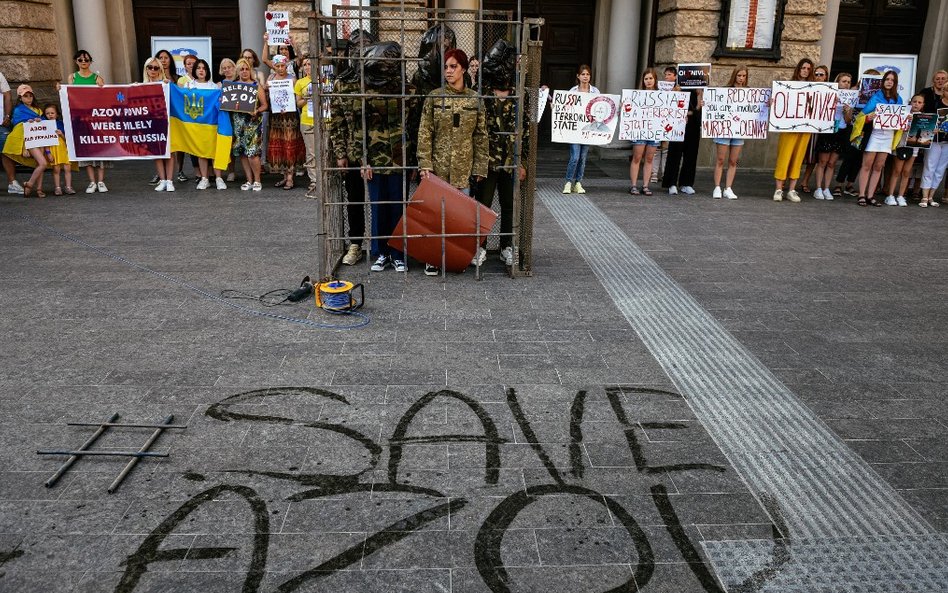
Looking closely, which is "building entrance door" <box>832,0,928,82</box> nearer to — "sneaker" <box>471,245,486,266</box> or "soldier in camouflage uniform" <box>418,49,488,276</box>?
"sneaker" <box>471,245,486,266</box>

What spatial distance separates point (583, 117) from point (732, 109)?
2316mm

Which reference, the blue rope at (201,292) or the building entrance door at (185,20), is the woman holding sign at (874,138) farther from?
the building entrance door at (185,20)

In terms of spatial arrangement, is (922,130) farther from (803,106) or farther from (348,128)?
(348,128)

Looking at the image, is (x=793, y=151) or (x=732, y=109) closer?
(x=732, y=109)

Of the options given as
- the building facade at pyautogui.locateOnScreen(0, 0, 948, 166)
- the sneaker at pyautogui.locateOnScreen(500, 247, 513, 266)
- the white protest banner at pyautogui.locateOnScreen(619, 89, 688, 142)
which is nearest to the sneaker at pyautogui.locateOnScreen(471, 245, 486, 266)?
the sneaker at pyautogui.locateOnScreen(500, 247, 513, 266)

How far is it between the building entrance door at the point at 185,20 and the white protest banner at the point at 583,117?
26.9ft

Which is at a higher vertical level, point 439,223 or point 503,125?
point 503,125

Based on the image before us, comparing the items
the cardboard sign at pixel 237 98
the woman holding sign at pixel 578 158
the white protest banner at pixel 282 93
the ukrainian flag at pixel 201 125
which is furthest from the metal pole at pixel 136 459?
the woman holding sign at pixel 578 158

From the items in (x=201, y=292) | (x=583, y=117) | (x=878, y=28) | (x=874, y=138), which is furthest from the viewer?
(x=878, y=28)

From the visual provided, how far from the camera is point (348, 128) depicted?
754 cm

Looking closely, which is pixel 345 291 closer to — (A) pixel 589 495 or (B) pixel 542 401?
(B) pixel 542 401

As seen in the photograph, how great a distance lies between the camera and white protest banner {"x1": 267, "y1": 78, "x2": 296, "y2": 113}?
12.0 metres

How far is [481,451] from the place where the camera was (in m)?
4.38

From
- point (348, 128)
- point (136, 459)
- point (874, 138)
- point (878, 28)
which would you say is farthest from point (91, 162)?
point (878, 28)
